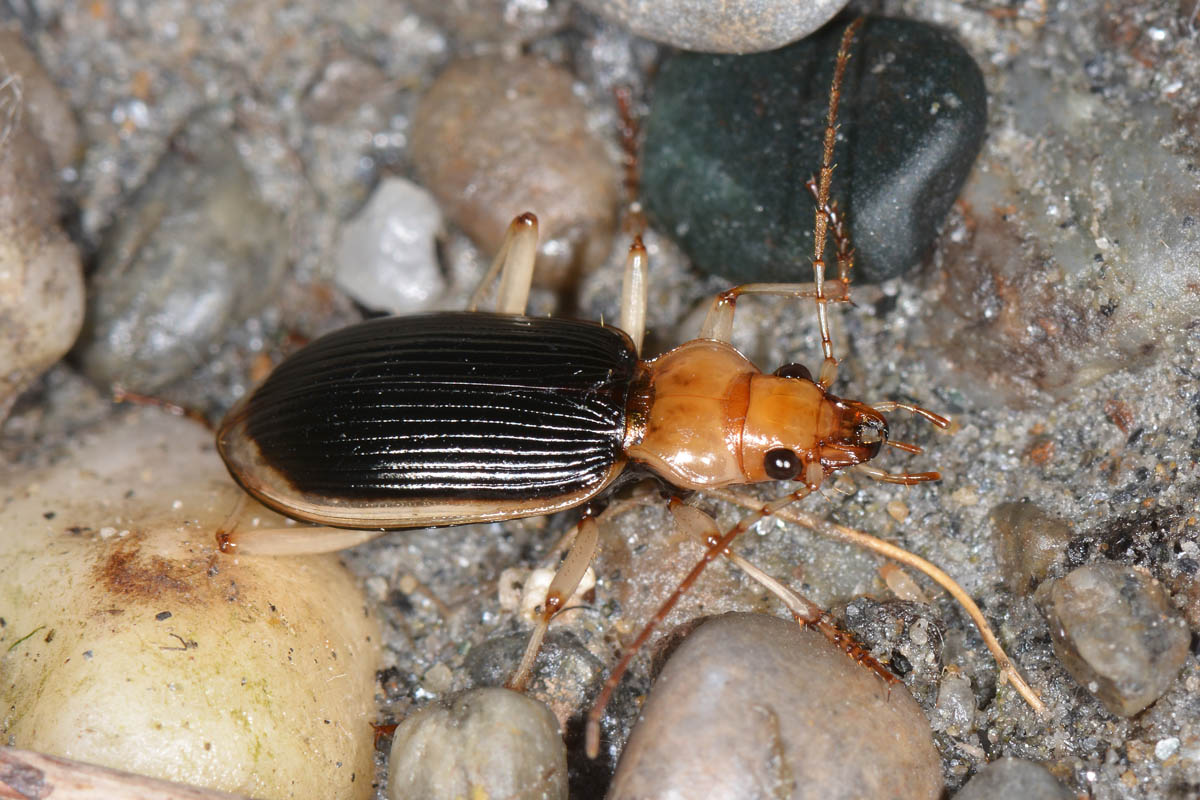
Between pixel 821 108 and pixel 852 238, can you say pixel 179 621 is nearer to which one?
pixel 852 238

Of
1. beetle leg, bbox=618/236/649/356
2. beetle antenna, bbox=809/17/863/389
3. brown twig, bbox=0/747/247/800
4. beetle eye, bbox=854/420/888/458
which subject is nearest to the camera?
brown twig, bbox=0/747/247/800

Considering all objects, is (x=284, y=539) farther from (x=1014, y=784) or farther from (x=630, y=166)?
(x=1014, y=784)

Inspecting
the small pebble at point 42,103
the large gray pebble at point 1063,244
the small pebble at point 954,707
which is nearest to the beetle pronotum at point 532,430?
the small pebble at point 954,707

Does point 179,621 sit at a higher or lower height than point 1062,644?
lower

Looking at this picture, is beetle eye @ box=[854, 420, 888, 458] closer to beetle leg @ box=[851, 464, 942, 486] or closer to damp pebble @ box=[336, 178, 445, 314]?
beetle leg @ box=[851, 464, 942, 486]

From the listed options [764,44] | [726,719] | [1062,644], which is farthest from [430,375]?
[1062,644]

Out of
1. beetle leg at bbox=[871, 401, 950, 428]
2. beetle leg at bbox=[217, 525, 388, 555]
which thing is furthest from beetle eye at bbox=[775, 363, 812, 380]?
beetle leg at bbox=[217, 525, 388, 555]
